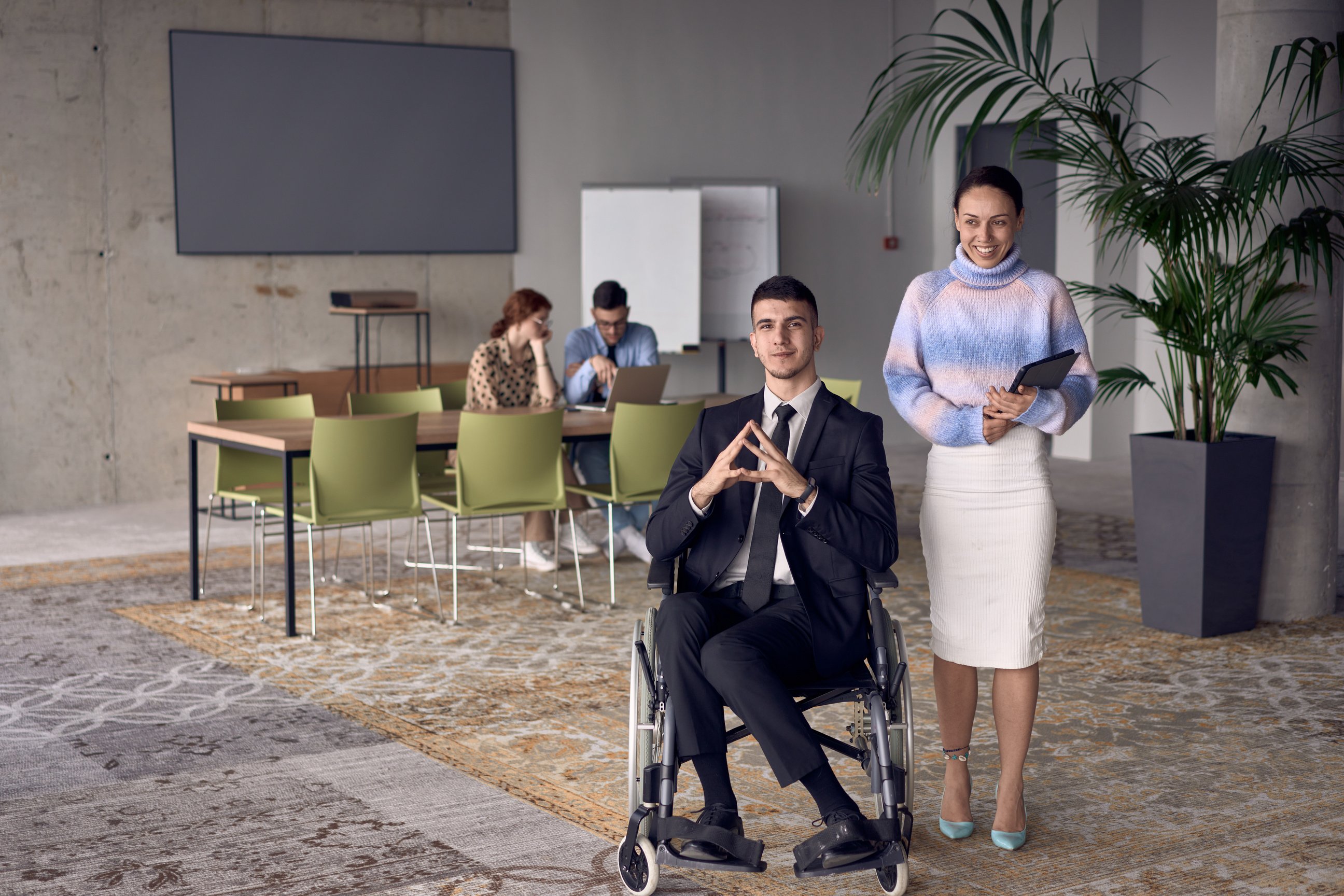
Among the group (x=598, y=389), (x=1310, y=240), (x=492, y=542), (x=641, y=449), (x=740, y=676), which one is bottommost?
(x=492, y=542)

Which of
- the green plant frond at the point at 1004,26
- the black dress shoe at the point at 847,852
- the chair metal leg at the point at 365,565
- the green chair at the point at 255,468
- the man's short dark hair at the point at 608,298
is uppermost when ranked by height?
the green plant frond at the point at 1004,26

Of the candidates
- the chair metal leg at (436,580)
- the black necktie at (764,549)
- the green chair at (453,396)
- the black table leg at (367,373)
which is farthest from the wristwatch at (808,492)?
the black table leg at (367,373)

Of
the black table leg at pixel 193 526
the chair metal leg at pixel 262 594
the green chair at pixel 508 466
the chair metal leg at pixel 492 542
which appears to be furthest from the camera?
the chair metal leg at pixel 492 542

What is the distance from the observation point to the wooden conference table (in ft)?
19.0

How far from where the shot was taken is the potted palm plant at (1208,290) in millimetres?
5488

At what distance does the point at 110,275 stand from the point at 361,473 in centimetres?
478

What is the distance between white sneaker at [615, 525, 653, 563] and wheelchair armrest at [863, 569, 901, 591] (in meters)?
3.84

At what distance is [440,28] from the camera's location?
1080 centimetres

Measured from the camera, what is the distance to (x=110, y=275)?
31.8ft

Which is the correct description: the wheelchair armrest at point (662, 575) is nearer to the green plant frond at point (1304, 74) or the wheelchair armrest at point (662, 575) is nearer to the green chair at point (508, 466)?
the green chair at point (508, 466)

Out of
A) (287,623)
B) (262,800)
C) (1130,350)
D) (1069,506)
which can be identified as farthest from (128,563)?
(1130,350)

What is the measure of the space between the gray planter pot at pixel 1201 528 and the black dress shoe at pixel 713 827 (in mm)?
3063

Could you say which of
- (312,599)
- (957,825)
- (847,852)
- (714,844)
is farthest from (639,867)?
(312,599)

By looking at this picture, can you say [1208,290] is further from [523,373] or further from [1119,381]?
[523,373]
